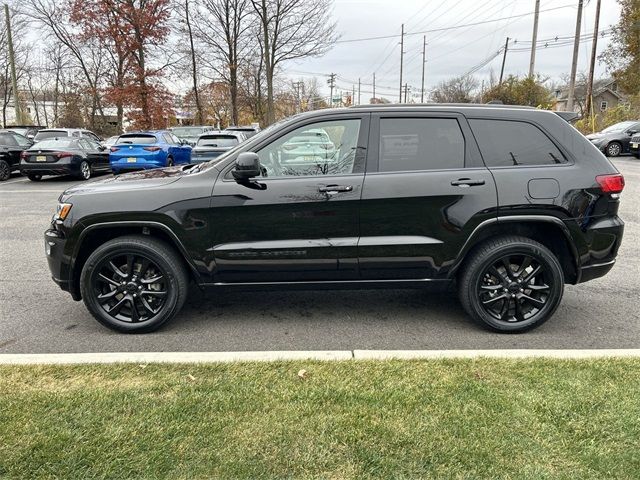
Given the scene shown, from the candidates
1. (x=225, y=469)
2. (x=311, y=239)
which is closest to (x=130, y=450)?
(x=225, y=469)

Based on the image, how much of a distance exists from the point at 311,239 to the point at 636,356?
2.51 m

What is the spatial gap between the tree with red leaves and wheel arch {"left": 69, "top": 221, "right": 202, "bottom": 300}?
2660 centimetres

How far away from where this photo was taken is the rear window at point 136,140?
15.0 meters

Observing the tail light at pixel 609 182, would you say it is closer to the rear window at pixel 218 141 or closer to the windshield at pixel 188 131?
the rear window at pixel 218 141

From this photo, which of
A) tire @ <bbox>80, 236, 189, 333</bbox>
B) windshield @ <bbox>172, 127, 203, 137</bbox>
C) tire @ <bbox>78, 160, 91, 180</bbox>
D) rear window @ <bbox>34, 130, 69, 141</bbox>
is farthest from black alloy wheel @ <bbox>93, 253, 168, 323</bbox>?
windshield @ <bbox>172, 127, 203, 137</bbox>

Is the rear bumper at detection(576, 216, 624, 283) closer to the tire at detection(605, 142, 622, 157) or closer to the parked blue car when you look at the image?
the parked blue car

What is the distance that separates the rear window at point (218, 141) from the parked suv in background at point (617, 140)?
1606cm

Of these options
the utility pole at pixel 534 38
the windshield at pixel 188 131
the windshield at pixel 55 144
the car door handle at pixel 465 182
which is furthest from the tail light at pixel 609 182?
the utility pole at pixel 534 38

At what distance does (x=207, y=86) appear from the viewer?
116 ft

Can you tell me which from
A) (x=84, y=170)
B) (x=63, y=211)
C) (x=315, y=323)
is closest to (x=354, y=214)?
(x=315, y=323)

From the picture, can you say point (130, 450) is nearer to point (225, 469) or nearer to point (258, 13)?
point (225, 469)

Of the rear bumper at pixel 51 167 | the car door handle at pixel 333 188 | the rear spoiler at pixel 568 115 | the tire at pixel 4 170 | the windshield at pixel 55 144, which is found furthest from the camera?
the tire at pixel 4 170

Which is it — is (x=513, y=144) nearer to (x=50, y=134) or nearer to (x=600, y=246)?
(x=600, y=246)

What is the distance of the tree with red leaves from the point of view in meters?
26.8
